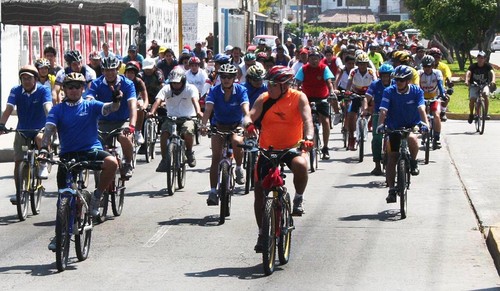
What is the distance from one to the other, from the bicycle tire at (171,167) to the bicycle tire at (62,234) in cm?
536

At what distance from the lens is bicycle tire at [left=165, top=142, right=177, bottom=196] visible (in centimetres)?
1639

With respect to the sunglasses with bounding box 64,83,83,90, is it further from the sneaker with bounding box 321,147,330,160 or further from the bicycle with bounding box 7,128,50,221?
the sneaker with bounding box 321,147,330,160

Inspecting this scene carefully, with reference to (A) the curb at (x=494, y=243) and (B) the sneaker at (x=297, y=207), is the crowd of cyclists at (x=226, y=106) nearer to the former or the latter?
(B) the sneaker at (x=297, y=207)

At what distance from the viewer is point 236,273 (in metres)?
11.0

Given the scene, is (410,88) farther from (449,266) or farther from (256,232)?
(449,266)

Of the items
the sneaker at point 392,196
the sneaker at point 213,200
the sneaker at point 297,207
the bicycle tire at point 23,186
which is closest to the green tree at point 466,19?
the sneaker at point 392,196

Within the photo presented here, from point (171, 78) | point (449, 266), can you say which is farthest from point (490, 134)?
point (449, 266)

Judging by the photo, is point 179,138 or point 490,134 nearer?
point 179,138

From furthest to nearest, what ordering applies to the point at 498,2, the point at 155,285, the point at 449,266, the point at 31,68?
the point at 498,2, the point at 31,68, the point at 449,266, the point at 155,285

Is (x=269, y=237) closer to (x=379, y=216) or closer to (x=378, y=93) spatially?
(x=379, y=216)

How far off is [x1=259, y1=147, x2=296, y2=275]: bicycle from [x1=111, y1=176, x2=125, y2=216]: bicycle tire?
3441 mm

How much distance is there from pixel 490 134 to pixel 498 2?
24.5 m

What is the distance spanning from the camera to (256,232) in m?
13.4

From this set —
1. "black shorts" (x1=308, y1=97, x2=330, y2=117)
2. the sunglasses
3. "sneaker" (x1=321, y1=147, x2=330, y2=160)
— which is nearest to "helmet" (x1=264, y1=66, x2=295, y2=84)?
the sunglasses
